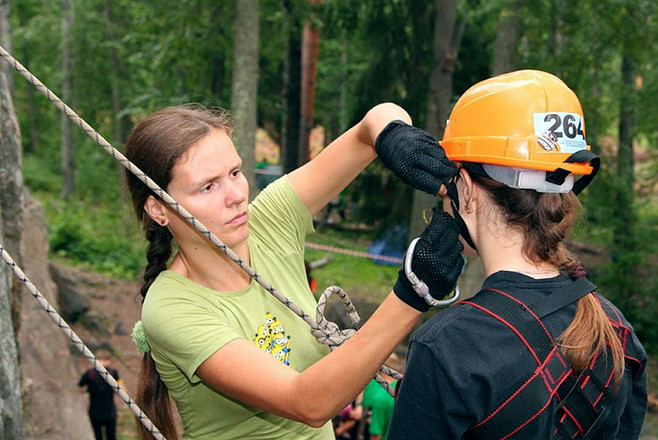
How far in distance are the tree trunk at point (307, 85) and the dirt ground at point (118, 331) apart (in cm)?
498

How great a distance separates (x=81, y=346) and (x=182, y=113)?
0.77 meters

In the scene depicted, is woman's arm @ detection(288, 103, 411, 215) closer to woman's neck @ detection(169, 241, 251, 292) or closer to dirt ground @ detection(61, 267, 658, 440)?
woman's neck @ detection(169, 241, 251, 292)

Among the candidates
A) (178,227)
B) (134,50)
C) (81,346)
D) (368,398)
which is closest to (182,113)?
(178,227)

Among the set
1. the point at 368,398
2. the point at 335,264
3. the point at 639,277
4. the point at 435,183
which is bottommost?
the point at 335,264

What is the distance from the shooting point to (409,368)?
5.37ft

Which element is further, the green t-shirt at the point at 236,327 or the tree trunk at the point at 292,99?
the tree trunk at the point at 292,99

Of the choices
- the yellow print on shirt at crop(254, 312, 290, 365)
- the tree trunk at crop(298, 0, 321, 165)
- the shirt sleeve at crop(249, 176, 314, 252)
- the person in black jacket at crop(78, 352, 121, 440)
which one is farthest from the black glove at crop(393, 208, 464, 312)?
the tree trunk at crop(298, 0, 321, 165)

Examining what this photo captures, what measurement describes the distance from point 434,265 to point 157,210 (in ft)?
3.31

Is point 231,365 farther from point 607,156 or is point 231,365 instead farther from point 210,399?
point 607,156

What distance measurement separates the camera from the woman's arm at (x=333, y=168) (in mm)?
2424

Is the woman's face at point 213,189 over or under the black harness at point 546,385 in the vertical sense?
over

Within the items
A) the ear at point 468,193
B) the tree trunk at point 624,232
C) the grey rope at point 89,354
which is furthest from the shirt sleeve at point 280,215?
the tree trunk at point 624,232

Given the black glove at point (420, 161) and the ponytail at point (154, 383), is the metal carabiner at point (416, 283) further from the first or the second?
the ponytail at point (154, 383)

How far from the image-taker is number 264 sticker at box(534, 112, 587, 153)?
1768mm
